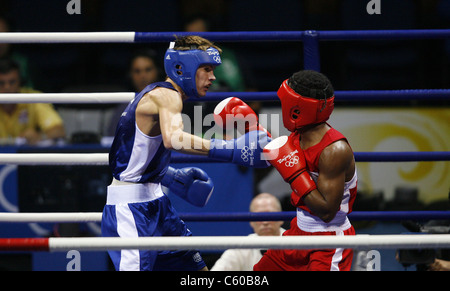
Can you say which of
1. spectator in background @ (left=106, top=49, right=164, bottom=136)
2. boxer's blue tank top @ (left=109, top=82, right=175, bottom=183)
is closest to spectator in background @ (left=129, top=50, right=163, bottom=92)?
spectator in background @ (left=106, top=49, right=164, bottom=136)

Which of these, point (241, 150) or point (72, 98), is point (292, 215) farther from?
point (72, 98)

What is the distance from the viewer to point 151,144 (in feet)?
8.48

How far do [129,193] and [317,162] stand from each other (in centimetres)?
79

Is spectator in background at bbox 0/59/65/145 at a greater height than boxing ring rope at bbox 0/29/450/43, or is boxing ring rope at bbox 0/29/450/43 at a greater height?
boxing ring rope at bbox 0/29/450/43

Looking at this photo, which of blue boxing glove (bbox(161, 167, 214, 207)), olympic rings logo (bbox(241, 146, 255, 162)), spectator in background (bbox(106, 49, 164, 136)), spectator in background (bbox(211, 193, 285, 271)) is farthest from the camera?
spectator in background (bbox(106, 49, 164, 136))

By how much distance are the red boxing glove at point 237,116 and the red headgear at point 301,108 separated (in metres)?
0.14

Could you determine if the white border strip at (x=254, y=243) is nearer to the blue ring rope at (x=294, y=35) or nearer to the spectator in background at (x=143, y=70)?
the blue ring rope at (x=294, y=35)

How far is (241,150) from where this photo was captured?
8.05 feet

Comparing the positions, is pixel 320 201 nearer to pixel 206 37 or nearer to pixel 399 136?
pixel 206 37

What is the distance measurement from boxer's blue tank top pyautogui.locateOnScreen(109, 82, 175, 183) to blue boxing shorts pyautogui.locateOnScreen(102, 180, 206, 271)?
0.05m

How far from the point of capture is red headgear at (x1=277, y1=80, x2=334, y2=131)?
8.14 feet

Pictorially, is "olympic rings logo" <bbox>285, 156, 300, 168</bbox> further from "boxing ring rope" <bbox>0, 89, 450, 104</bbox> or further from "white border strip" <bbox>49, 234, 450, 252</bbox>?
"white border strip" <bbox>49, 234, 450, 252</bbox>

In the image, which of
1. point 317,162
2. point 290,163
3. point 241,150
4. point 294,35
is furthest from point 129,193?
point 294,35
